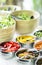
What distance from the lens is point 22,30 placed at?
152cm

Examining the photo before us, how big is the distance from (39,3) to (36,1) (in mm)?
38

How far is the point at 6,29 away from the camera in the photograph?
136cm

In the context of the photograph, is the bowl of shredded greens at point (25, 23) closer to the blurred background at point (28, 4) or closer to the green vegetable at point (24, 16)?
the green vegetable at point (24, 16)

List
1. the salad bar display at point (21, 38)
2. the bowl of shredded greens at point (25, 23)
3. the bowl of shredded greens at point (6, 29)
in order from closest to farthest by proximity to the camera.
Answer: the salad bar display at point (21, 38), the bowl of shredded greens at point (6, 29), the bowl of shredded greens at point (25, 23)

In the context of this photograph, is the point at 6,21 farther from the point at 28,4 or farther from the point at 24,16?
the point at 28,4

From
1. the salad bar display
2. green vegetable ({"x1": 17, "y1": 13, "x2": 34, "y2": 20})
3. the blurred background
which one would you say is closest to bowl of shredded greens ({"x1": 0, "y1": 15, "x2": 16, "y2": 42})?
the salad bar display

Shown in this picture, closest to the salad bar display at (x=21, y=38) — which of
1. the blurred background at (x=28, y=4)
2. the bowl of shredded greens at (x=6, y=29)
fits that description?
the bowl of shredded greens at (x=6, y=29)

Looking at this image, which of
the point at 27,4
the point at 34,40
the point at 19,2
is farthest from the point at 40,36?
the point at 19,2

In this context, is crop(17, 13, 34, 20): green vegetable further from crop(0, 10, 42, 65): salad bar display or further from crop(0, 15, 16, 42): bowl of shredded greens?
crop(0, 15, 16, 42): bowl of shredded greens

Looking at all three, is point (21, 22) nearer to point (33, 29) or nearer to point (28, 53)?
point (33, 29)

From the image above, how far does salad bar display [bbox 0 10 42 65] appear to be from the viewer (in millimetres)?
1234

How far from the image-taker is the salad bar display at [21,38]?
123cm

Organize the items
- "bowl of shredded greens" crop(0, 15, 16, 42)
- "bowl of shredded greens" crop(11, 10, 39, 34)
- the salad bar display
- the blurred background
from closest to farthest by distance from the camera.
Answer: the salad bar display < "bowl of shredded greens" crop(0, 15, 16, 42) < "bowl of shredded greens" crop(11, 10, 39, 34) < the blurred background

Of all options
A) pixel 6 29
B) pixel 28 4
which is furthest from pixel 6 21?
pixel 28 4
